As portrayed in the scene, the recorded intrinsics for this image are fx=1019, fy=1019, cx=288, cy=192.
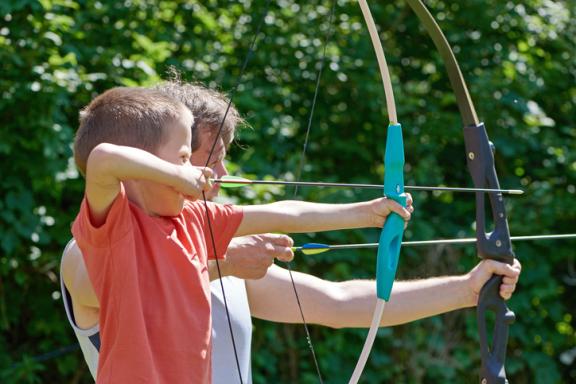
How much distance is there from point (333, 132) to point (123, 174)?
124 inches

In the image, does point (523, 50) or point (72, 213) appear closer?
point (72, 213)

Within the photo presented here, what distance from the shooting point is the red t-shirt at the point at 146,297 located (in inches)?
65.9

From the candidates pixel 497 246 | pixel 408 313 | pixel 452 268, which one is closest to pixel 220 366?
pixel 408 313

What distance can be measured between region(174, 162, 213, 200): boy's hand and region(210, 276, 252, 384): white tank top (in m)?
0.47

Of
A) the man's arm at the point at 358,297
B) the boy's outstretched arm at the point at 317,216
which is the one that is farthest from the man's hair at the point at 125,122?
the man's arm at the point at 358,297

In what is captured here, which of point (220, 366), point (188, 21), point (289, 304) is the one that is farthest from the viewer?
point (188, 21)

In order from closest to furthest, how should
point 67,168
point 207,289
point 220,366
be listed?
point 207,289 < point 220,366 < point 67,168

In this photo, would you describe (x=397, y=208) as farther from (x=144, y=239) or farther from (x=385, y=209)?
(x=144, y=239)

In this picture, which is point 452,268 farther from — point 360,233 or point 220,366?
point 220,366

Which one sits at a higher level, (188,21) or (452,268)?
(188,21)

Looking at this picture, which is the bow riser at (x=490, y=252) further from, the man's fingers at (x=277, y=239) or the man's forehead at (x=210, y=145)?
the man's forehead at (x=210, y=145)

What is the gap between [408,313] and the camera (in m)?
2.30

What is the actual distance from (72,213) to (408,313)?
192cm

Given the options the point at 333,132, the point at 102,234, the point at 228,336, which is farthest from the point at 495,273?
the point at 333,132
